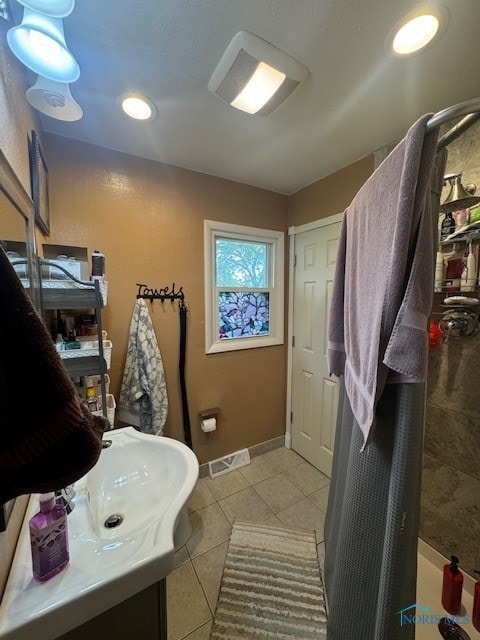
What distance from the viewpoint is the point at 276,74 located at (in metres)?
1.03

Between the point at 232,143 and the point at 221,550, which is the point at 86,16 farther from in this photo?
the point at 221,550

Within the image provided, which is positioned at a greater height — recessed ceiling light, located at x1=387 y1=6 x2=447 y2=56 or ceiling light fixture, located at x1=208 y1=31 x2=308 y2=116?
recessed ceiling light, located at x1=387 y1=6 x2=447 y2=56

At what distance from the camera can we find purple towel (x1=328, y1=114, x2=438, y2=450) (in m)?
0.56

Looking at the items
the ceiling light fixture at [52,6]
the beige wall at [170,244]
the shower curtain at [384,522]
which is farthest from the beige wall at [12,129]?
the shower curtain at [384,522]

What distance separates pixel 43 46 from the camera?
732 millimetres

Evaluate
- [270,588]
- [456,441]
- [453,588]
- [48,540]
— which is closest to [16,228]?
[48,540]

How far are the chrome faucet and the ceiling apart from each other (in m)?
1.55

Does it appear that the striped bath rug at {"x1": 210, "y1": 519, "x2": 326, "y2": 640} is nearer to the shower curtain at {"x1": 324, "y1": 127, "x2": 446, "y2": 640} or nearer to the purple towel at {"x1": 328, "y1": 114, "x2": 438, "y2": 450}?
the shower curtain at {"x1": 324, "y1": 127, "x2": 446, "y2": 640}

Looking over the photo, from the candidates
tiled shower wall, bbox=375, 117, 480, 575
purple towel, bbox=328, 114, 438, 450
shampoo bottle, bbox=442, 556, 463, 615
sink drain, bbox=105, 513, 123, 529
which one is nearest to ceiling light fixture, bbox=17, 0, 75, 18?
purple towel, bbox=328, 114, 438, 450

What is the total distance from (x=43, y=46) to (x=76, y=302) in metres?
0.83

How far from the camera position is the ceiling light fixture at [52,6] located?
0.60 m

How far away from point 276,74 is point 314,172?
3.01 feet

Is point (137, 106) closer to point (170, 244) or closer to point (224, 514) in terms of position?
point (170, 244)

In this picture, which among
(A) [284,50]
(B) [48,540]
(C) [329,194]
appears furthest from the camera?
(C) [329,194]
